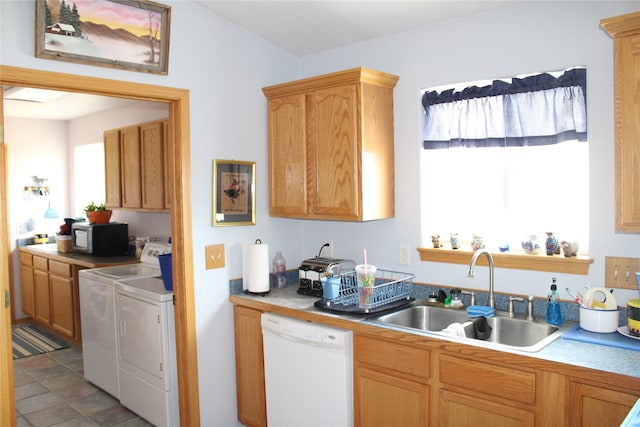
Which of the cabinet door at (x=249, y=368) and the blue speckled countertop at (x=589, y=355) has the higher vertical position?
the blue speckled countertop at (x=589, y=355)

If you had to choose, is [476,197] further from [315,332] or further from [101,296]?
[101,296]

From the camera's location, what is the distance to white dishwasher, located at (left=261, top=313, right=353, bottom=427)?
251 cm

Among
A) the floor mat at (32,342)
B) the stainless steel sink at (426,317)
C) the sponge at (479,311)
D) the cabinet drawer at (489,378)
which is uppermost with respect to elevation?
the sponge at (479,311)

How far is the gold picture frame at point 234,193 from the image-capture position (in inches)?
121

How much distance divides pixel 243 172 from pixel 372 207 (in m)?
0.87

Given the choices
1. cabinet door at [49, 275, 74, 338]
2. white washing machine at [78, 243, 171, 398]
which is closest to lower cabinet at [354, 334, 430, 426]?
white washing machine at [78, 243, 171, 398]

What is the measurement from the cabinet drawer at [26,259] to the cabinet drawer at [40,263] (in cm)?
12

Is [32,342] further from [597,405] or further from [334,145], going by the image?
[597,405]

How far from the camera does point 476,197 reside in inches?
111

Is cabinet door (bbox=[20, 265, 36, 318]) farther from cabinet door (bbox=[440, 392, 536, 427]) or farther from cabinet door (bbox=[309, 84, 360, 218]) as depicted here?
cabinet door (bbox=[440, 392, 536, 427])

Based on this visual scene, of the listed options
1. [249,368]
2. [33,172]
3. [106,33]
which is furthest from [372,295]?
[33,172]

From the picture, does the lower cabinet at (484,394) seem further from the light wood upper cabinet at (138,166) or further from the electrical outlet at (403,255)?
the light wood upper cabinet at (138,166)

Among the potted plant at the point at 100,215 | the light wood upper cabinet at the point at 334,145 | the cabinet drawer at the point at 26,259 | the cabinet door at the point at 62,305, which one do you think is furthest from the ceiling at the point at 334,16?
the cabinet drawer at the point at 26,259

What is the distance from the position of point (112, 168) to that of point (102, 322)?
187 centimetres
